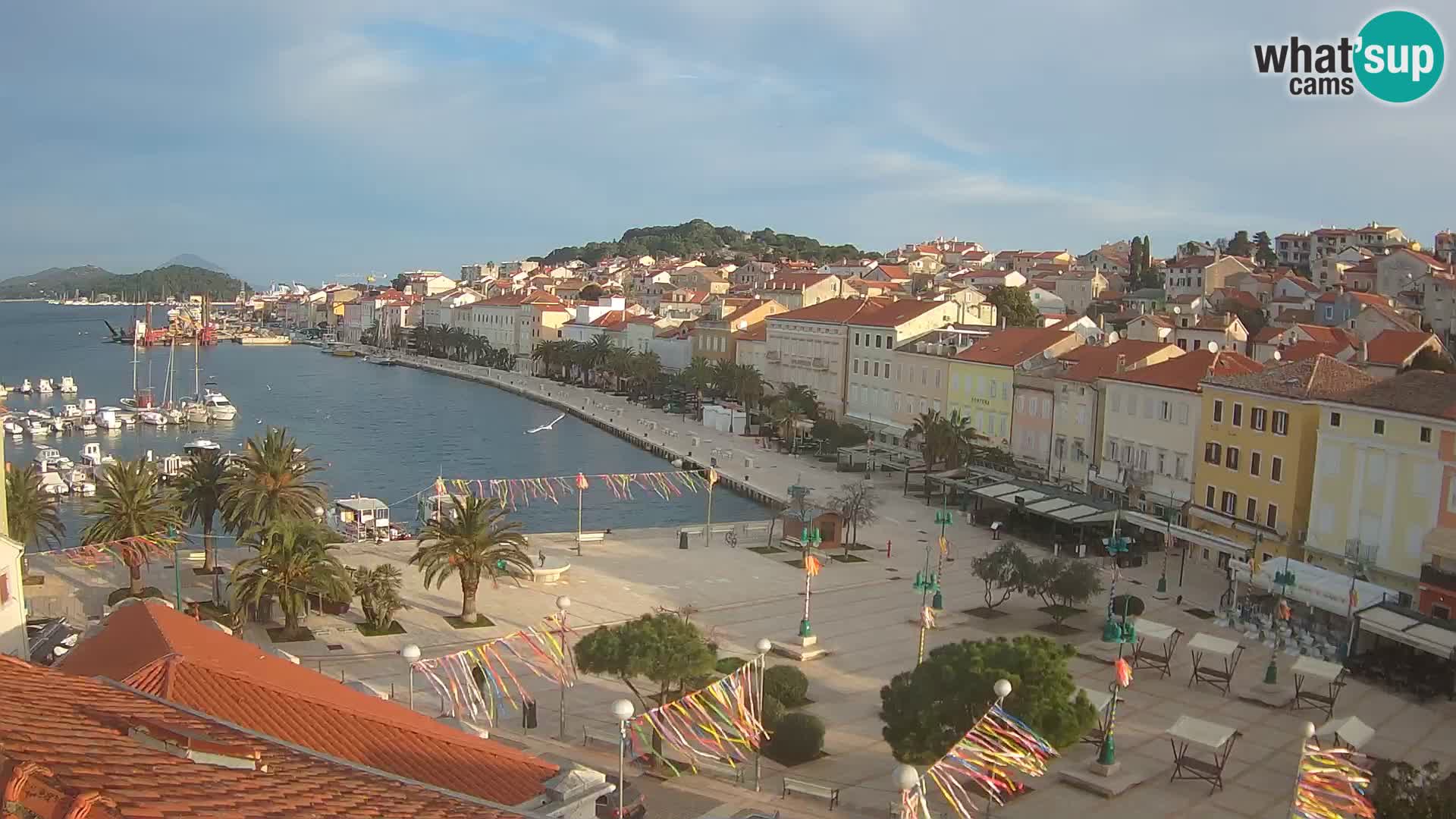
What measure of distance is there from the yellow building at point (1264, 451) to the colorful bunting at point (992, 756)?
1901 centimetres

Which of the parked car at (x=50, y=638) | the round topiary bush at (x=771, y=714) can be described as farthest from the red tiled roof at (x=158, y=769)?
the parked car at (x=50, y=638)

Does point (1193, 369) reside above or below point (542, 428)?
above

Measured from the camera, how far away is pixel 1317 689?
78.1 feet

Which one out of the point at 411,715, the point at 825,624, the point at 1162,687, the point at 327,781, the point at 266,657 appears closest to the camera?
the point at 327,781

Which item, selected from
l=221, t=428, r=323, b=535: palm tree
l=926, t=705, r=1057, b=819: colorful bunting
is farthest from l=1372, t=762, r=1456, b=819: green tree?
l=221, t=428, r=323, b=535: palm tree

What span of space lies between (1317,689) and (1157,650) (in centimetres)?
366

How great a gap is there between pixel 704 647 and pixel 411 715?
6.78m

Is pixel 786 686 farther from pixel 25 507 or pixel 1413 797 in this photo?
pixel 25 507

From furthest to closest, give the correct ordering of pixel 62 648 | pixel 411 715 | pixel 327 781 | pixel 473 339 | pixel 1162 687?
pixel 473 339
pixel 1162 687
pixel 62 648
pixel 411 715
pixel 327 781

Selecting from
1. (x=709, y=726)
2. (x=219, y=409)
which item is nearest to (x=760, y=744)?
(x=709, y=726)

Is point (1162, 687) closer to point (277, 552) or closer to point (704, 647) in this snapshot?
point (704, 647)

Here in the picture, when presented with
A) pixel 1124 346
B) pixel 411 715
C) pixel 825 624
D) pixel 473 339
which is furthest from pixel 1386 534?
pixel 473 339

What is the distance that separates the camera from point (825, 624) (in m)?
27.9

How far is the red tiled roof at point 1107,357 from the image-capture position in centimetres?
4397
